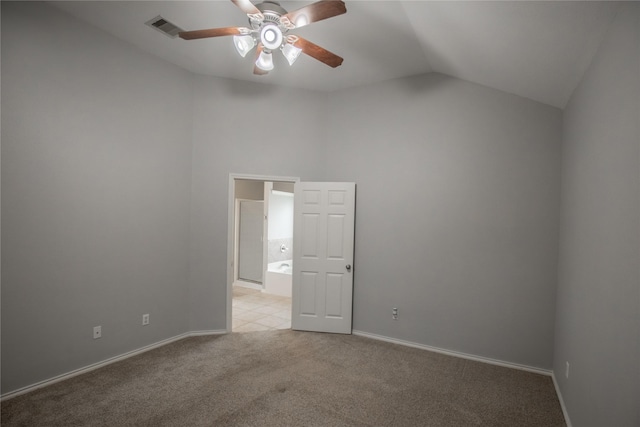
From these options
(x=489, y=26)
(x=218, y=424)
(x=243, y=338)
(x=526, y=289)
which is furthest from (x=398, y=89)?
(x=218, y=424)

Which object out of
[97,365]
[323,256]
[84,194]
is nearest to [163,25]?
[84,194]

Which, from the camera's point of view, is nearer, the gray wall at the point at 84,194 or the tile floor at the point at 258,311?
the gray wall at the point at 84,194

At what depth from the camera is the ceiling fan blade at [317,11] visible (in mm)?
2113

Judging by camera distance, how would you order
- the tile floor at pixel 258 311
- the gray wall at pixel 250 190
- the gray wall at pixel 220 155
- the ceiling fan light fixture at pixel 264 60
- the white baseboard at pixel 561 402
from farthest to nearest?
the gray wall at pixel 250 190
the tile floor at pixel 258 311
the gray wall at pixel 220 155
the ceiling fan light fixture at pixel 264 60
the white baseboard at pixel 561 402

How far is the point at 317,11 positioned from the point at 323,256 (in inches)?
118

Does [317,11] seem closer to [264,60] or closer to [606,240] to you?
[264,60]

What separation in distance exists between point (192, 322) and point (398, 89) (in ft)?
12.6

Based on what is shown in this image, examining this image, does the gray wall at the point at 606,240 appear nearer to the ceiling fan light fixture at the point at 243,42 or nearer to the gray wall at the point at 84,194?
the ceiling fan light fixture at the point at 243,42

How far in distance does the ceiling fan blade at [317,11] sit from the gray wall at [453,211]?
2.18 m

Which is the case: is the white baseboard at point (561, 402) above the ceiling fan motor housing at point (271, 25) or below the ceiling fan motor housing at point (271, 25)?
below

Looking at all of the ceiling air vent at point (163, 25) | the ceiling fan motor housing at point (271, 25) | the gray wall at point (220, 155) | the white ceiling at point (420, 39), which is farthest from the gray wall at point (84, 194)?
the ceiling fan motor housing at point (271, 25)

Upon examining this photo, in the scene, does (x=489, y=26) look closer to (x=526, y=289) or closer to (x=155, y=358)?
(x=526, y=289)

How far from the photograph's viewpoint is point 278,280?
6746 millimetres

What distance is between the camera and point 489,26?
8.11ft
